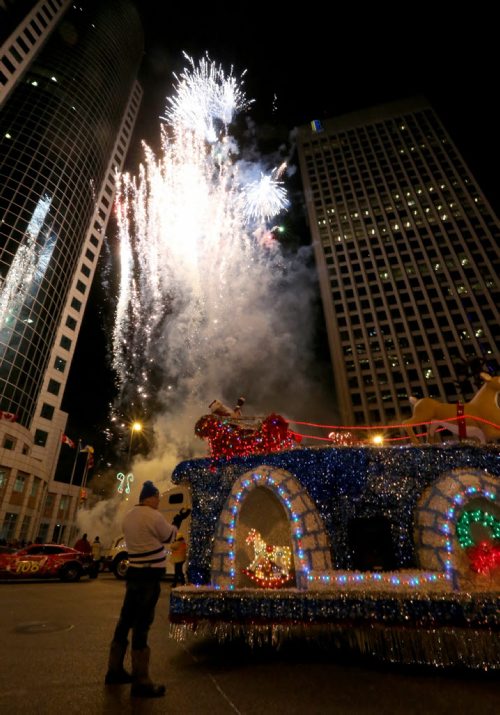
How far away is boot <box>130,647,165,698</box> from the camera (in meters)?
3.30

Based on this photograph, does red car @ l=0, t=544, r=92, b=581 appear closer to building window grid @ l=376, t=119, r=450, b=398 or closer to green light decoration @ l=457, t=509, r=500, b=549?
green light decoration @ l=457, t=509, r=500, b=549

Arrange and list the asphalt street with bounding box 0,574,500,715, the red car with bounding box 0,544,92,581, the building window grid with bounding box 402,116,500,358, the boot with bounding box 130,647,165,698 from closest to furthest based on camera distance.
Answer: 1. the asphalt street with bounding box 0,574,500,715
2. the boot with bounding box 130,647,165,698
3. the red car with bounding box 0,544,92,581
4. the building window grid with bounding box 402,116,500,358

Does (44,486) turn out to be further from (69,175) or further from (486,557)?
(486,557)

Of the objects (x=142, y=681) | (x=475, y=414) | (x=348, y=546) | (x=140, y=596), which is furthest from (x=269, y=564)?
(x=475, y=414)

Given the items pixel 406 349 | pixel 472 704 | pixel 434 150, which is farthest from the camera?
pixel 434 150

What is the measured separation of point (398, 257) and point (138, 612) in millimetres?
68635

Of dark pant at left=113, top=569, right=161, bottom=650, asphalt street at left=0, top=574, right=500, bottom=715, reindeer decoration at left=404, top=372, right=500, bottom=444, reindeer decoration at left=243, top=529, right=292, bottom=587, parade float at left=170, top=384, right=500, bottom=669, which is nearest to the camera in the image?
asphalt street at left=0, top=574, right=500, bottom=715

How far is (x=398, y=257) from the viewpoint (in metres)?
63.6

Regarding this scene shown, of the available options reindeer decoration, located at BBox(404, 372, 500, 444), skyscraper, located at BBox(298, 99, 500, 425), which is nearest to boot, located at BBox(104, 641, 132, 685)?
reindeer decoration, located at BBox(404, 372, 500, 444)

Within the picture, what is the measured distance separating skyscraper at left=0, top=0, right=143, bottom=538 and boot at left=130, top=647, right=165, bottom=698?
90.8ft

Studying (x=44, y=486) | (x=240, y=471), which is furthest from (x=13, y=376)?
(x=240, y=471)

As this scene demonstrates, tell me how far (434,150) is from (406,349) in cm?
4119

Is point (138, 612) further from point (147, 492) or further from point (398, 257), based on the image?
point (398, 257)

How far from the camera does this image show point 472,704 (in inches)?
127
